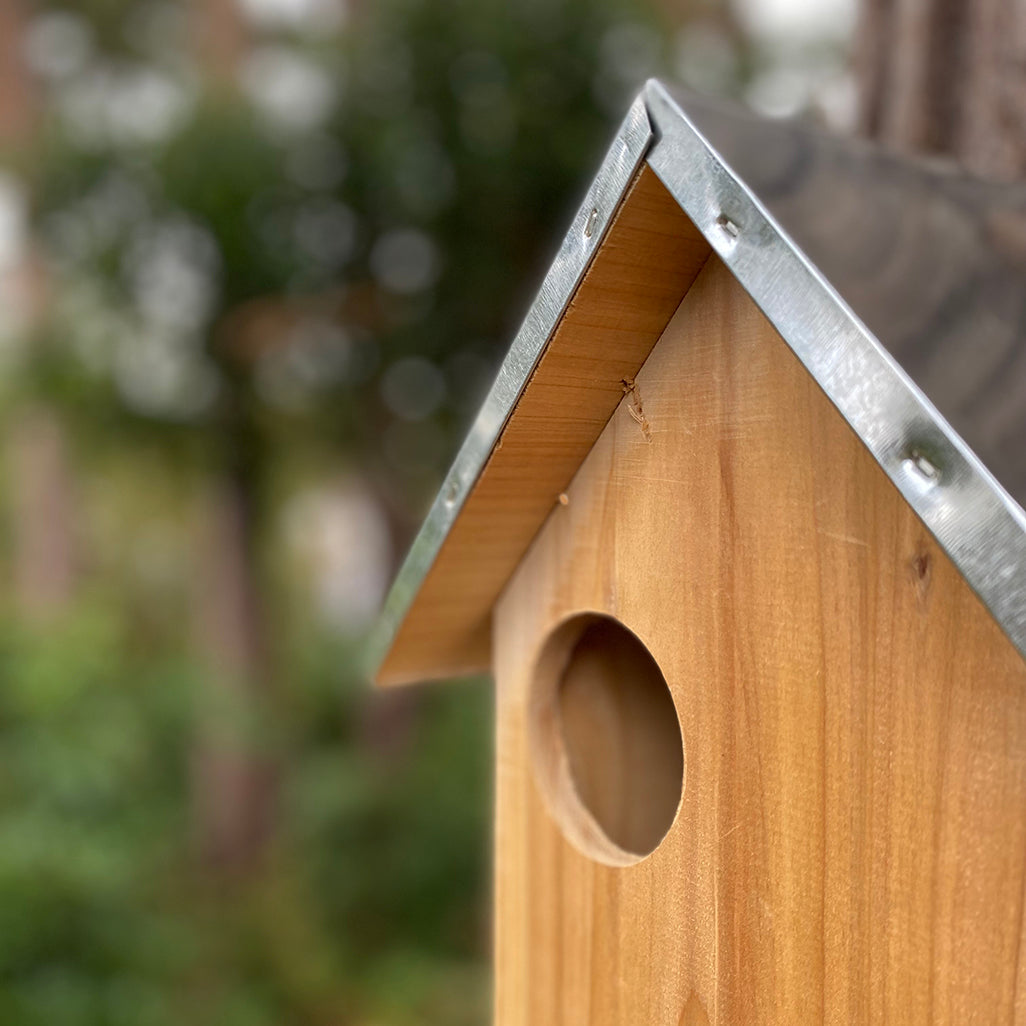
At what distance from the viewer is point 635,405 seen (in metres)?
0.51

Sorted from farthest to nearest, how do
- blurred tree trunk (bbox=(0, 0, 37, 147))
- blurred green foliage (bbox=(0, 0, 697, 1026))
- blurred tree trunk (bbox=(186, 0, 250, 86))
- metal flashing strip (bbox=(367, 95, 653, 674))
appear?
blurred tree trunk (bbox=(0, 0, 37, 147)) < blurred tree trunk (bbox=(186, 0, 250, 86)) < blurred green foliage (bbox=(0, 0, 697, 1026)) < metal flashing strip (bbox=(367, 95, 653, 674))

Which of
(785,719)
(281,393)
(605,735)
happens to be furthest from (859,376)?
(281,393)

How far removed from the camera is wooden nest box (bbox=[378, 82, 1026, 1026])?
0.36m

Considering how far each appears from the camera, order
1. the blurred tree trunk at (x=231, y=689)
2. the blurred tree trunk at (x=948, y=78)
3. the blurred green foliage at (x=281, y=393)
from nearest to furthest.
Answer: the blurred tree trunk at (x=948, y=78), the blurred green foliage at (x=281, y=393), the blurred tree trunk at (x=231, y=689)

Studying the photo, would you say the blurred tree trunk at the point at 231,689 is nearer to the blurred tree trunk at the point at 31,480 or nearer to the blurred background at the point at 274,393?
the blurred background at the point at 274,393

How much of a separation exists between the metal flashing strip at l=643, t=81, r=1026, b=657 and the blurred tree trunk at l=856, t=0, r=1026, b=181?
0.57 meters

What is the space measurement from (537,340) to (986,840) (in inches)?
10.6

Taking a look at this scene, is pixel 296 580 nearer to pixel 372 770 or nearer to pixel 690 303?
pixel 372 770

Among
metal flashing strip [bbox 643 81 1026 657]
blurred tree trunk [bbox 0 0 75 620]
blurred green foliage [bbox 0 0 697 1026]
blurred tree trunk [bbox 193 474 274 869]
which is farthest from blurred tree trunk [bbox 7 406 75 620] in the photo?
metal flashing strip [bbox 643 81 1026 657]

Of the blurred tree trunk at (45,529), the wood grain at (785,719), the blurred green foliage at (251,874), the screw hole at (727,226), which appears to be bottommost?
the wood grain at (785,719)

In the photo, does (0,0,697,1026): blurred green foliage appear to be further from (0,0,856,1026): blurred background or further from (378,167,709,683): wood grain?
(378,167,709,683): wood grain

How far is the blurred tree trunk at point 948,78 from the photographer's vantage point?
2.84ft

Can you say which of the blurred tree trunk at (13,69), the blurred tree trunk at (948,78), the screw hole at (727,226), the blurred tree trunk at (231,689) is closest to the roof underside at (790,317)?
the screw hole at (727,226)

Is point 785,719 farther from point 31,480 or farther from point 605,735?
point 31,480
